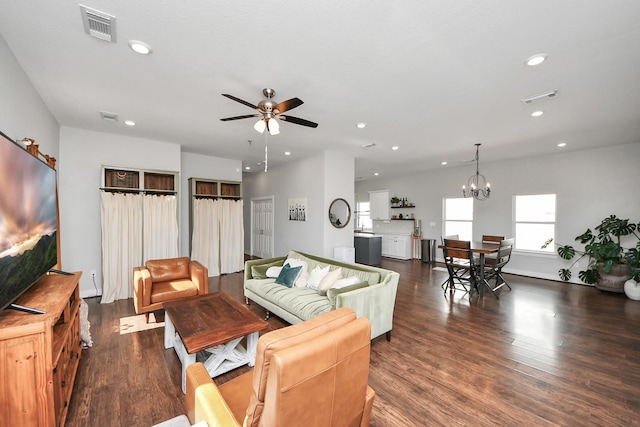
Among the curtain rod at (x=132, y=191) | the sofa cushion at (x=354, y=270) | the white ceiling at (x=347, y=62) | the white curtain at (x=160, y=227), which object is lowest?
the sofa cushion at (x=354, y=270)

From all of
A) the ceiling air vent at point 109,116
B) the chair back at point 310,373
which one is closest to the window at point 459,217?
the chair back at point 310,373

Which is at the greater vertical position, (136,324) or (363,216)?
(363,216)

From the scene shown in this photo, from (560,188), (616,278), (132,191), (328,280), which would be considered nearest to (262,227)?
(132,191)

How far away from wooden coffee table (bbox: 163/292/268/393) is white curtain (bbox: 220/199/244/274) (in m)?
3.21

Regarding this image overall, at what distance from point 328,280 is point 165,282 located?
2.51m

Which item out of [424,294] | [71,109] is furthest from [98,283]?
[424,294]

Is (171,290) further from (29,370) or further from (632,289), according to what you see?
(632,289)

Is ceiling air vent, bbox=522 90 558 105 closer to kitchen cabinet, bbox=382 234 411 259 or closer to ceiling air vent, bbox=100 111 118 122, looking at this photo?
ceiling air vent, bbox=100 111 118 122

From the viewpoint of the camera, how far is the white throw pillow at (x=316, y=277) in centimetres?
351

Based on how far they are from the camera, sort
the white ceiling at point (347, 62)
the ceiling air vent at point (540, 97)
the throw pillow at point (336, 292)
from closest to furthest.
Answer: the white ceiling at point (347, 62), the throw pillow at point (336, 292), the ceiling air vent at point (540, 97)

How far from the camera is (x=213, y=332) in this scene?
2.19 meters

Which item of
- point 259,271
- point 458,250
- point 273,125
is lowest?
point 259,271

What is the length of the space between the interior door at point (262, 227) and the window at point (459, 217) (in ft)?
16.8

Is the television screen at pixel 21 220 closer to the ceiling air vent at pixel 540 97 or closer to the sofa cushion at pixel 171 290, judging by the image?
the sofa cushion at pixel 171 290
